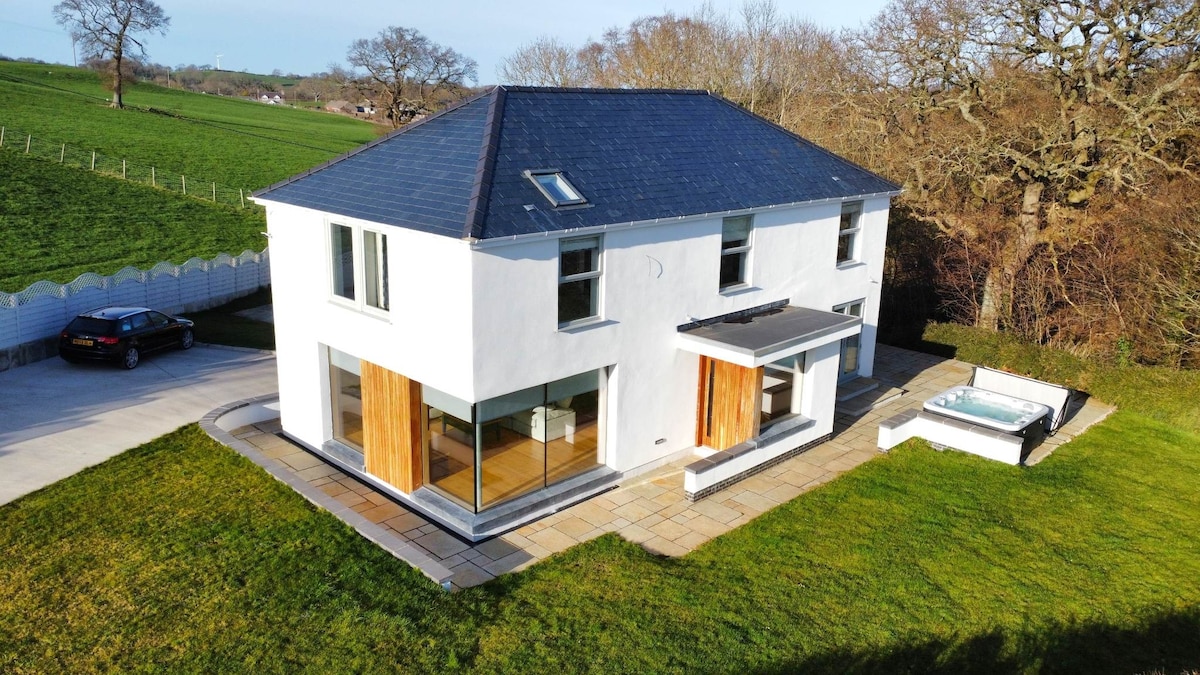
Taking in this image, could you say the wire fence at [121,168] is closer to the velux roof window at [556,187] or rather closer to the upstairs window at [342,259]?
the upstairs window at [342,259]

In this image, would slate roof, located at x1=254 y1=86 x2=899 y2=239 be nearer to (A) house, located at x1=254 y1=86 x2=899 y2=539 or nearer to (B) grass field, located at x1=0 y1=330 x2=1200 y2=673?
(A) house, located at x1=254 y1=86 x2=899 y2=539

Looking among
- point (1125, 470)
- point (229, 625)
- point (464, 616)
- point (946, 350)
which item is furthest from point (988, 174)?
point (229, 625)

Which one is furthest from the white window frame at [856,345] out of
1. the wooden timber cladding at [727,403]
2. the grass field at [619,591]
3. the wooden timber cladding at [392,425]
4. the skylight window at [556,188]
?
the wooden timber cladding at [392,425]

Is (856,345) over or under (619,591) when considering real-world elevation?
over

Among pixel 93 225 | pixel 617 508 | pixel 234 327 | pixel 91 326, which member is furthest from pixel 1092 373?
pixel 93 225

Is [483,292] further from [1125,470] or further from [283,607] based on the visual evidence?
[1125,470]

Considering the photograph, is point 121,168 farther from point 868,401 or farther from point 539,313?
point 868,401
